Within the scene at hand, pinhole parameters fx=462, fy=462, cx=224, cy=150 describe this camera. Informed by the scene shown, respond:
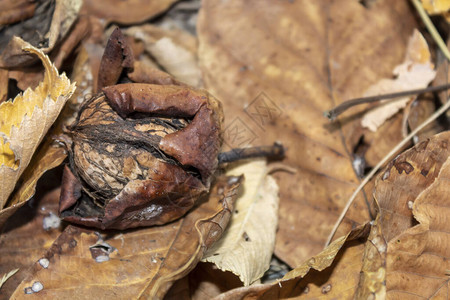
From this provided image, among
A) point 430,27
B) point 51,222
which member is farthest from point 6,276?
point 430,27

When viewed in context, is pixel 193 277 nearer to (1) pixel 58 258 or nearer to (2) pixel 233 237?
(2) pixel 233 237

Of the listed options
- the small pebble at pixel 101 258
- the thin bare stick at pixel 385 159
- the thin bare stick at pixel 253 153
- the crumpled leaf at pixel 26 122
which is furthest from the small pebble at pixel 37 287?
the thin bare stick at pixel 385 159

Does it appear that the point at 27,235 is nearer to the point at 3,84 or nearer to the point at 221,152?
the point at 3,84

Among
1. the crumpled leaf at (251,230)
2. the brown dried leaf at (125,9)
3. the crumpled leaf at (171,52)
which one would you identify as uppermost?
the brown dried leaf at (125,9)

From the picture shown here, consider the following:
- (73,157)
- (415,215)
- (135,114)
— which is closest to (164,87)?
(135,114)

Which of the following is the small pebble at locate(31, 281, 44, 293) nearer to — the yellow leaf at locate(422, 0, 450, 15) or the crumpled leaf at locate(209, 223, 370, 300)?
the crumpled leaf at locate(209, 223, 370, 300)

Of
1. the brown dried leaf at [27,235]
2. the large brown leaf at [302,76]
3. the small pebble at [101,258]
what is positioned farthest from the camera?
the large brown leaf at [302,76]

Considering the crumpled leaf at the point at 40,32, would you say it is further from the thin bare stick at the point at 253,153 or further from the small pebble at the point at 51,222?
the thin bare stick at the point at 253,153
